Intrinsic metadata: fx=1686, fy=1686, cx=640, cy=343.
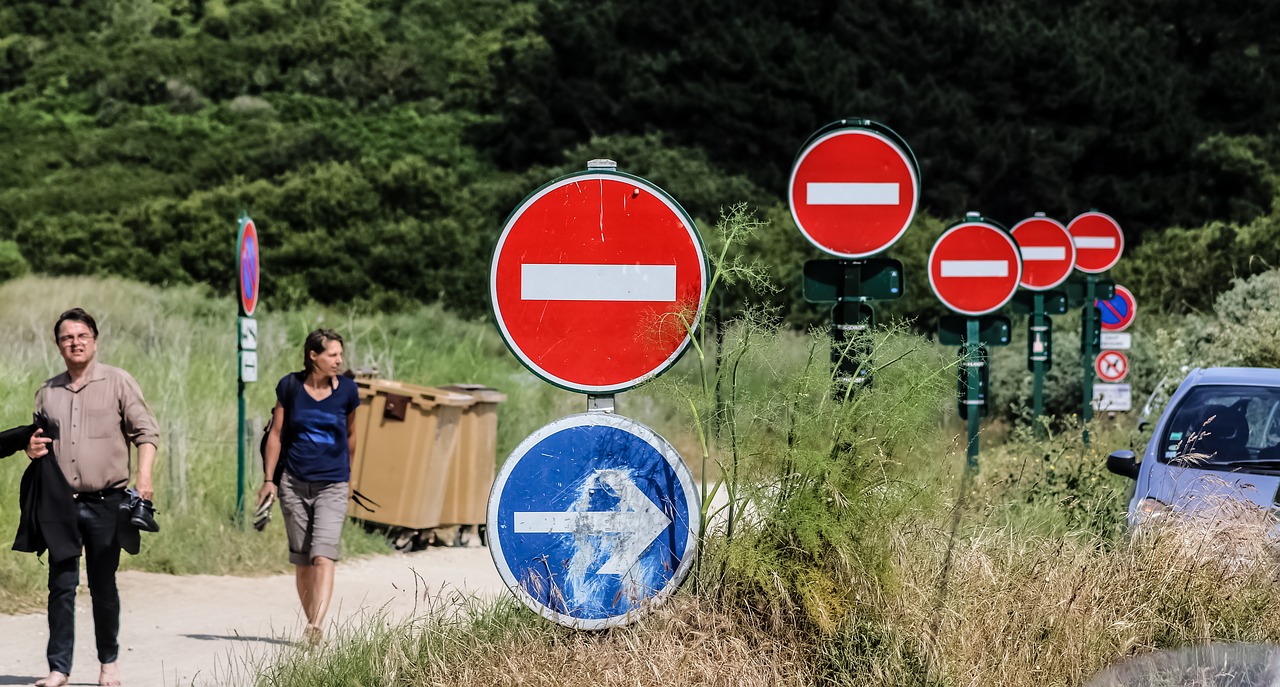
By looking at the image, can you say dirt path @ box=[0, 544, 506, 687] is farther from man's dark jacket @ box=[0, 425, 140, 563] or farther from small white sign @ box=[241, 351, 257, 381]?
small white sign @ box=[241, 351, 257, 381]

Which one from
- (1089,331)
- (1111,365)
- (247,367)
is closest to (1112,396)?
(1089,331)

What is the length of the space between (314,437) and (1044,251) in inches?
400

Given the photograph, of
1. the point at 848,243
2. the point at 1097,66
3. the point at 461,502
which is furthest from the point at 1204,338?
the point at 1097,66

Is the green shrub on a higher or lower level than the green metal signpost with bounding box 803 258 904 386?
higher

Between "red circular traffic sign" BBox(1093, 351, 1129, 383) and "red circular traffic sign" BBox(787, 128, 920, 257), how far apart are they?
12.3m

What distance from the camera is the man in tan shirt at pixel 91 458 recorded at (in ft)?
23.8

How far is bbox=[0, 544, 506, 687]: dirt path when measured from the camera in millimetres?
7703

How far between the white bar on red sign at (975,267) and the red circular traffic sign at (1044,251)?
3.65 meters

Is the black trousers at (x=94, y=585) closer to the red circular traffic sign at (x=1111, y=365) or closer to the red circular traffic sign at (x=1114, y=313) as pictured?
the red circular traffic sign at (x=1111, y=365)

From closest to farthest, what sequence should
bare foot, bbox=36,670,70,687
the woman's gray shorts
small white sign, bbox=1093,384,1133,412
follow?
bare foot, bbox=36,670,70,687 < the woman's gray shorts < small white sign, bbox=1093,384,1133,412

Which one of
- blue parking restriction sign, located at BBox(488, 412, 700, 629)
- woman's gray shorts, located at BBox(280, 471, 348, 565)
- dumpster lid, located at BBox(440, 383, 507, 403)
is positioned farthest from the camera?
dumpster lid, located at BBox(440, 383, 507, 403)

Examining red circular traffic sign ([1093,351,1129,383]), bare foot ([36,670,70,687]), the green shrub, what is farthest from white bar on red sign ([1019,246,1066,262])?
the green shrub

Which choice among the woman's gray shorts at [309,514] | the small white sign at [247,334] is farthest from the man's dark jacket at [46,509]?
the small white sign at [247,334]

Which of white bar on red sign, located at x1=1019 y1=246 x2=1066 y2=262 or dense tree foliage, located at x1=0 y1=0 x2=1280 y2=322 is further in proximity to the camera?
dense tree foliage, located at x1=0 y1=0 x2=1280 y2=322
